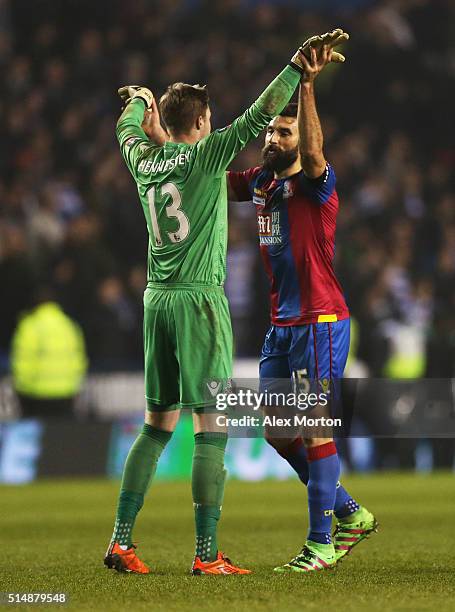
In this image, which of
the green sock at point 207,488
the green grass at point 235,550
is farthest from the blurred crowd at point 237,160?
the green sock at point 207,488

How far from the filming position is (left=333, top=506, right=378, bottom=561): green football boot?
5953 mm

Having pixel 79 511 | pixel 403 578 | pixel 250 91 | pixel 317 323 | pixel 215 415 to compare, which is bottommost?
pixel 79 511

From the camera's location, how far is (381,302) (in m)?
14.3

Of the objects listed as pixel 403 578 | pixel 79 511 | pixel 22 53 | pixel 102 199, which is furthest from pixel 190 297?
pixel 22 53

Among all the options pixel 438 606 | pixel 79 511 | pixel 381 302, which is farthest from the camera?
pixel 381 302

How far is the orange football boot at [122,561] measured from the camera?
5422 millimetres

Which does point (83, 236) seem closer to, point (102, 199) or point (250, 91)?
point (102, 199)

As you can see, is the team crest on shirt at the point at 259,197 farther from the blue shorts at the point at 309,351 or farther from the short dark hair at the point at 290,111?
the blue shorts at the point at 309,351

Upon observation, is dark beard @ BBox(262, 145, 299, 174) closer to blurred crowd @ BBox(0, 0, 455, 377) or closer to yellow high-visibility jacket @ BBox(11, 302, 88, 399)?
yellow high-visibility jacket @ BBox(11, 302, 88, 399)

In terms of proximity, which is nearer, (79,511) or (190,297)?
(190,297)

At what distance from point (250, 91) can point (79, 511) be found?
948 cm

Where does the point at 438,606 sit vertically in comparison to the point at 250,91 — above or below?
below

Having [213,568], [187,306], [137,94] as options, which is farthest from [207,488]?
[137,94]

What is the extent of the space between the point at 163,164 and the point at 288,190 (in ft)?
2.04
